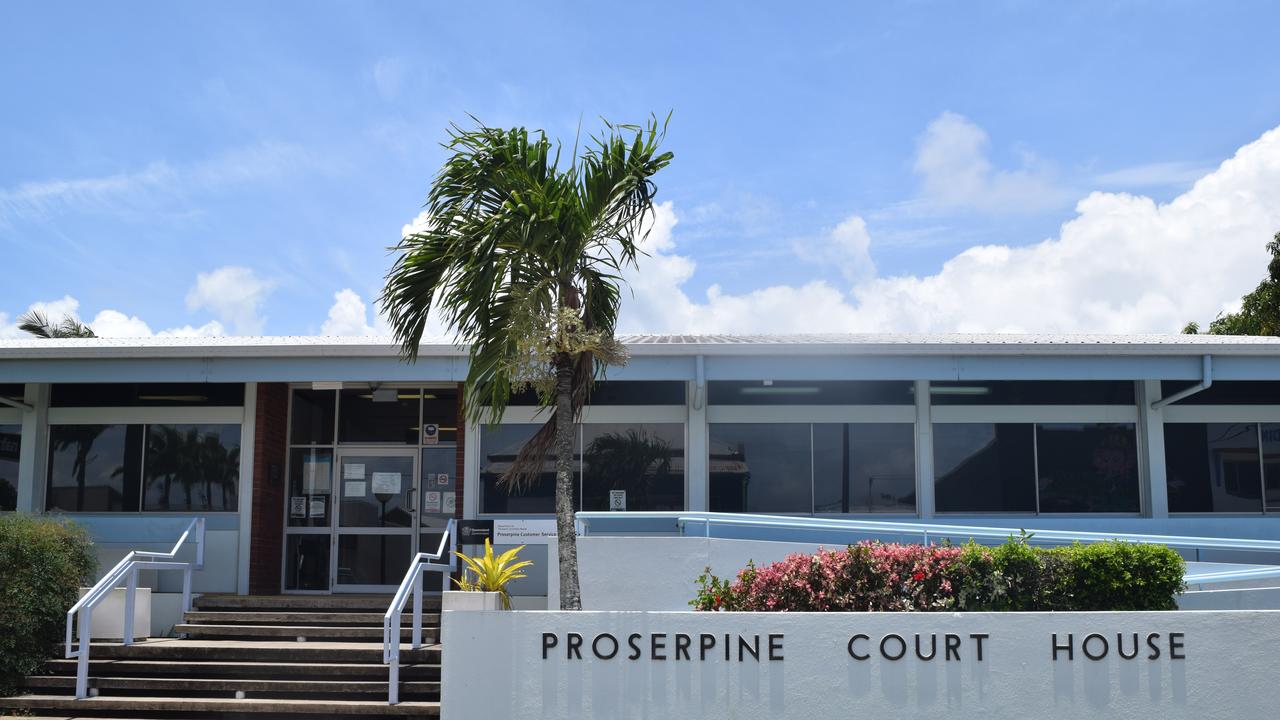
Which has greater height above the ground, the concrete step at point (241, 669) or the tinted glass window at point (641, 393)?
the tinted glass window at point (641, 393)

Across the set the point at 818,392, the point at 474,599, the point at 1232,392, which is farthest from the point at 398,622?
the point at 1232,392

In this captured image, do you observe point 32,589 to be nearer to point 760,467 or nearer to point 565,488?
point 565,488

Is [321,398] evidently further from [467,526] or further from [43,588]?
[43,588]

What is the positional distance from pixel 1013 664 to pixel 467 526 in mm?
8236

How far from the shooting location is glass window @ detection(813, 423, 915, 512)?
15.5 metres

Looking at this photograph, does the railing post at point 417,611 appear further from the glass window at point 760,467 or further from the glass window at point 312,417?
the glass window at point 312,417

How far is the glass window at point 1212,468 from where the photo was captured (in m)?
15.8

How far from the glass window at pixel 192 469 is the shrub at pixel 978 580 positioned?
928cm

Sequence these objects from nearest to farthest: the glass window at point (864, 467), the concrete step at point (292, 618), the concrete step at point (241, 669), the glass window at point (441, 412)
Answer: the concrete step at point (241, 669) → the concrete step at point (292, 618) → the glass window at point (864, 467) → the glass window at point (441, 412)

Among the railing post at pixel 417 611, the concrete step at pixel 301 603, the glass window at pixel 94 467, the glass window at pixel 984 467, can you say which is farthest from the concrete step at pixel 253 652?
the glass window at pixel 984 467

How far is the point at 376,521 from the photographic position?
54.9 feet

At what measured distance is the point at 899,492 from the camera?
50.9 ft

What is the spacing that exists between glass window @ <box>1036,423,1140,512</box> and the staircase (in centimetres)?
858

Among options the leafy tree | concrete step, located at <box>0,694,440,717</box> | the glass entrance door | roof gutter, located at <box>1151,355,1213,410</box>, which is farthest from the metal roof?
the leafy tree
